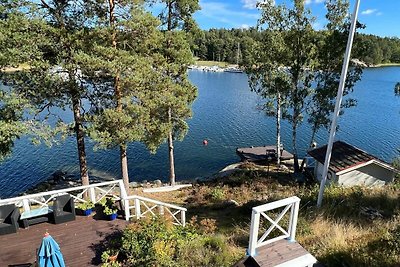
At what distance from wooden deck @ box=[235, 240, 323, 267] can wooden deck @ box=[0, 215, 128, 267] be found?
426 cm

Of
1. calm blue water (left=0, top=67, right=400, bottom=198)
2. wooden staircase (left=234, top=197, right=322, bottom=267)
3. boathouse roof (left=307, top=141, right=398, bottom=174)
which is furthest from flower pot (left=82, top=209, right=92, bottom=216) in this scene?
calm blue water (left=0, top=67, right=400, bottom=198)

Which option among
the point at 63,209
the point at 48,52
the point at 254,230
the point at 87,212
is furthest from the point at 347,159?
the point at 48,52

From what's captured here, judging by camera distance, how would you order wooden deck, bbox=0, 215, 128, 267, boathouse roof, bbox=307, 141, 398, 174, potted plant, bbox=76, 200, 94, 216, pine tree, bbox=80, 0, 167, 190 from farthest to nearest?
boathouse roof, bbox=307, 141, 398, 174 → pine tree, bbox=80, 0, 167, 190 → potted plant, bbox=76, 200, 94, 216 → wooden deck, bbox=0, 215, 128, 267

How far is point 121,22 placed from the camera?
13266 mm

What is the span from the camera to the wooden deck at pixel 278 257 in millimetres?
6760

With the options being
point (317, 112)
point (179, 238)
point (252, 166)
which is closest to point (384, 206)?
point (179, 238)

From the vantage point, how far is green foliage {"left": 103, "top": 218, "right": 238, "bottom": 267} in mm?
7727

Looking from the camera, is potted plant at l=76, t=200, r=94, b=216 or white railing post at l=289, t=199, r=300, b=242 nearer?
white railing post at l=289, t=199, r=300, b=242

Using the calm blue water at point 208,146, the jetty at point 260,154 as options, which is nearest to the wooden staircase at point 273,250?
the calm blue water at point 208,146

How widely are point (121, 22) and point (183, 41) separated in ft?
18.3

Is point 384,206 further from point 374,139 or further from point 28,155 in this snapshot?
point 28,155

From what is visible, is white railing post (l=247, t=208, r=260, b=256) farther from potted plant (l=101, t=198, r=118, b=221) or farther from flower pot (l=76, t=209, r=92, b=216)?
flower pot (l=76, t=209, r=92, b=216)

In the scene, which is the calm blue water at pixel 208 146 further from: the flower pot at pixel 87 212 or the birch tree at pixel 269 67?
the flower pot at pixel 87 212

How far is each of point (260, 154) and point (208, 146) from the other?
7.09 meters
